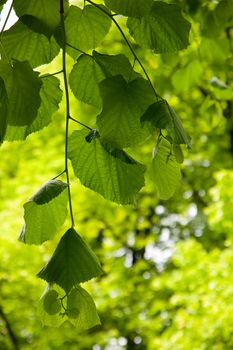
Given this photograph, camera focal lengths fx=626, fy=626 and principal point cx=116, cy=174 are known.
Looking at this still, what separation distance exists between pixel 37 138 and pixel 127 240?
152cm

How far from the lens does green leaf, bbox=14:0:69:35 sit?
22.1 inches

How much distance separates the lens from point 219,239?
7992mm

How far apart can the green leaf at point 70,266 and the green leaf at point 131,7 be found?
0.73 ft

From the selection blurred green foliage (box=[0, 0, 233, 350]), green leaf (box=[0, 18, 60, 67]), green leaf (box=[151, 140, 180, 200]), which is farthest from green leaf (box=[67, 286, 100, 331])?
blurred green foliage (box=[0, 0, 233, 350])

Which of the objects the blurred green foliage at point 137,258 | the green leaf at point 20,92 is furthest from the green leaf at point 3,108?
the blurred green foliage at point 137,258

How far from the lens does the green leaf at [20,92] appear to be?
568 mm

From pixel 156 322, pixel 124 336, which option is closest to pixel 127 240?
pixel 124 336

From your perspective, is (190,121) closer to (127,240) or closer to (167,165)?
(127,240)

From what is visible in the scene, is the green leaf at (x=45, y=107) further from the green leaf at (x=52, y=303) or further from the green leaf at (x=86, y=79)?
the green leaf at (x=52, y=303)

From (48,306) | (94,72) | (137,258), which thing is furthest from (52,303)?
(137,258)

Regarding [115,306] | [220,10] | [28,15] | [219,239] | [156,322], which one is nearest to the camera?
[28,15]

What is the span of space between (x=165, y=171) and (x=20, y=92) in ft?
0.56

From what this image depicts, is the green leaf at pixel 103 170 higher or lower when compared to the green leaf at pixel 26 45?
lower

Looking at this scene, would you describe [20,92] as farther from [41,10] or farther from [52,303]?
[52,303]
